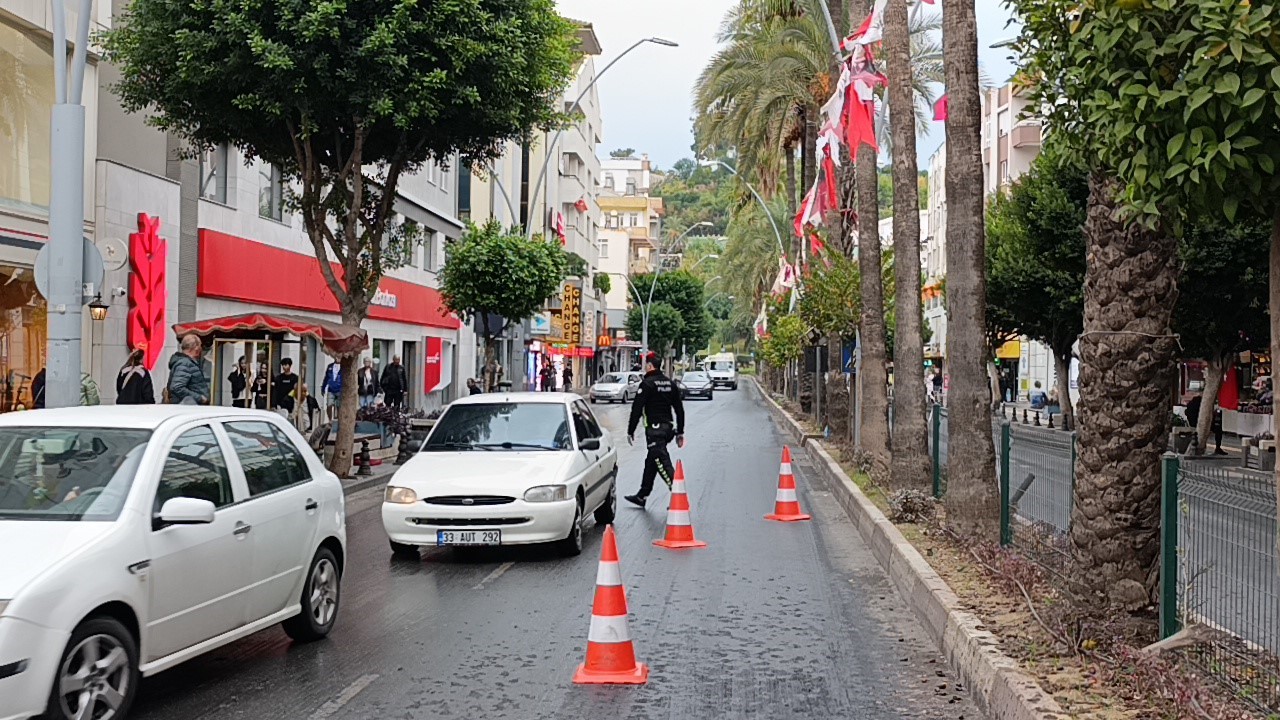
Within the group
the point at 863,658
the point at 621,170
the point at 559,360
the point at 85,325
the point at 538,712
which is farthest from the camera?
the point at 621,170

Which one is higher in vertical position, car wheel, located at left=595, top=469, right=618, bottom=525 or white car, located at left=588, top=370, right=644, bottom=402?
white car, located at left=588, top=370, right=644, bottom=402

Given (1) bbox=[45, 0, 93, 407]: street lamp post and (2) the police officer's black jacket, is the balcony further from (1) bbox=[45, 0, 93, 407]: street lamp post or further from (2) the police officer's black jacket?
(1) bbox=[45, 0, 93, 407]: street lamp post

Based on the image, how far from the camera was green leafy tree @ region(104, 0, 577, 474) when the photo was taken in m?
16.2

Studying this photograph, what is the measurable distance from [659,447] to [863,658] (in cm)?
766

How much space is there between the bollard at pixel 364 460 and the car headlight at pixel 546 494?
8.73 m

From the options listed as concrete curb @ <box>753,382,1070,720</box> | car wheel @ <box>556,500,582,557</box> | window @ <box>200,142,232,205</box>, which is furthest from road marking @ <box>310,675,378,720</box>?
window @ <box>200,142,232,205</box>

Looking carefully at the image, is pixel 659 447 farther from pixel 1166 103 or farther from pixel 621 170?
pixel 621 170

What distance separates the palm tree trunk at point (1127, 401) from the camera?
22.6 feet

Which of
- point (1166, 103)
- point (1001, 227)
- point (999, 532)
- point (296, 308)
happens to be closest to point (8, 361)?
point (296, 308)

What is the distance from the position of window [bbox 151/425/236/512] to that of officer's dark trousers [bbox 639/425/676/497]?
866cm

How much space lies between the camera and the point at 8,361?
17266 millimetres

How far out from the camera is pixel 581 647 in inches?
320

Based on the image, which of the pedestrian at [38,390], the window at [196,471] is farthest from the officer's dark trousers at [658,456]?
the window at [196,471]

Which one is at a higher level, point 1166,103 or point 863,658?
point 1166,103
